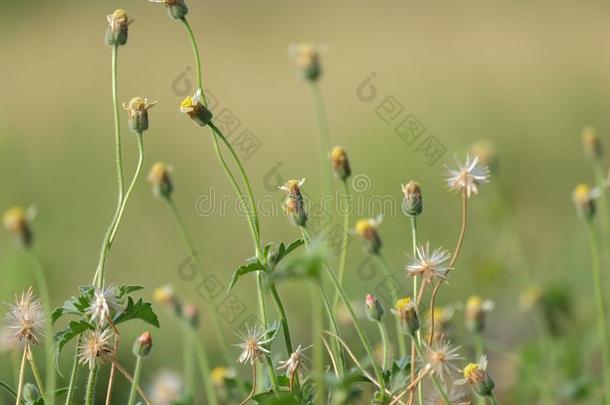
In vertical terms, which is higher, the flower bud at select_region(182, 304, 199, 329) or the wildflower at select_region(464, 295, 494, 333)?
the flower bud at select_region(182, 304, 199, 329)

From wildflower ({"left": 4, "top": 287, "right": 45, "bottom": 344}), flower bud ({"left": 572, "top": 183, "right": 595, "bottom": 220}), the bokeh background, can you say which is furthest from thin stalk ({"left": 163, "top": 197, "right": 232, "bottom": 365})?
flower bud ({"left": 572, "top": 183, "right": 595, "bottom": 220})

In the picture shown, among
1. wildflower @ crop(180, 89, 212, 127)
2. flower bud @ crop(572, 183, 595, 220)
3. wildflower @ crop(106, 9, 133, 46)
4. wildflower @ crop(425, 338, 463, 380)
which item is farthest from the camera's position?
flower bud @ crop(572, 183, 595, 220)

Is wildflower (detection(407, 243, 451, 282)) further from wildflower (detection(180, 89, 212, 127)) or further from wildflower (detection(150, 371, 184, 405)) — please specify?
wildflower (detection(150, 371, 184, 405))

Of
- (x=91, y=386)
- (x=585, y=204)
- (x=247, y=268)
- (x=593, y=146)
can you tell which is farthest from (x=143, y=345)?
(x=593, y=146)

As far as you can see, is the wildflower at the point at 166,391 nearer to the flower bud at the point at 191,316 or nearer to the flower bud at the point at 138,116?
the flower bud at the point at 191,316

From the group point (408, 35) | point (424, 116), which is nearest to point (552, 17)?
point (408, 35)

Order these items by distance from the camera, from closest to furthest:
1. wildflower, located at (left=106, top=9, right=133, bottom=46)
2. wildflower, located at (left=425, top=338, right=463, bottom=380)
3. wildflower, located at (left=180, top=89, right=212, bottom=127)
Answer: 1. wildflower, located at (left=425, top=338, right=463, bottom=380)
2. wildflower, located at (left=180, top=89, right=212, bottom=127)
3. wildflower, located at (left=106, top=9, right=133, bottom=46)

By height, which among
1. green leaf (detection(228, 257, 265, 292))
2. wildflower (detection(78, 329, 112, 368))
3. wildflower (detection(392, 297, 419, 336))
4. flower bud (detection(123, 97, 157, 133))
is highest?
flower bud (detection(123, 97, 157, 133))

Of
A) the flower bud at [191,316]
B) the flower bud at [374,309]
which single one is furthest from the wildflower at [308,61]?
the flower bud at [374,309]
